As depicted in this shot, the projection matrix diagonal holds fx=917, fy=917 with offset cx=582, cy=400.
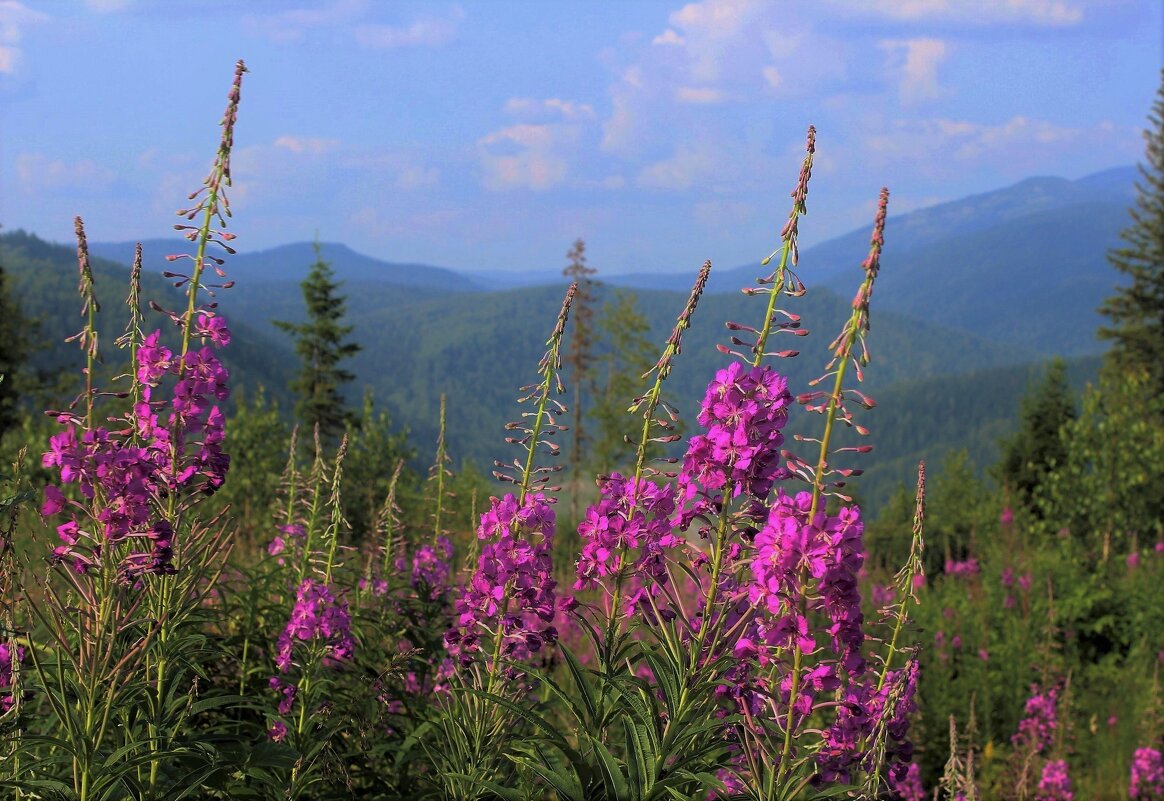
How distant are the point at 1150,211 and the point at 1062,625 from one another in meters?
54.8


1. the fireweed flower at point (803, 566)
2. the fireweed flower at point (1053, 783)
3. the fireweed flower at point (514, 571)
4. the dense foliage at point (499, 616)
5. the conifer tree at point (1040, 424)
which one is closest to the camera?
the fireweed flower at point (803, 566)

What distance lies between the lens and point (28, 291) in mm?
165500

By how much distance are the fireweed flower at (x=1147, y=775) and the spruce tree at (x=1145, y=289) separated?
4583cm

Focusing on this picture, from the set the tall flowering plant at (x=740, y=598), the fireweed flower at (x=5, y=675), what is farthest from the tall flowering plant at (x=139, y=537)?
the tall flowering plant at (x=740, y=598)

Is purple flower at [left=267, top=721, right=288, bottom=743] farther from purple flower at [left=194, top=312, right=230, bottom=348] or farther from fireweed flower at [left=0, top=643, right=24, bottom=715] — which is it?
purple flower at [left=194, top=312, right=230, bottom=348]

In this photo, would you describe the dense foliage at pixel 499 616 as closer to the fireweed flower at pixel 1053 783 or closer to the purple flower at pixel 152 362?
the purple flower at pixel 152 362

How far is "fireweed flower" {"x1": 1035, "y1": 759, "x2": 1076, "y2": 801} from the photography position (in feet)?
23.2

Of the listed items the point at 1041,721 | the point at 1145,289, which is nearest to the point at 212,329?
A: the point at 1041,721

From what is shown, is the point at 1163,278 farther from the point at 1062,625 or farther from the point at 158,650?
the point at 158,650

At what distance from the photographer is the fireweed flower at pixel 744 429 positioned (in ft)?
9.01

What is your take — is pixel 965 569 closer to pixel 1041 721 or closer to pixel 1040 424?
pixel 1041 721

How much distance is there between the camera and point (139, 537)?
282 centimetres

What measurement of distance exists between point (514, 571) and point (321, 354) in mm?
28461

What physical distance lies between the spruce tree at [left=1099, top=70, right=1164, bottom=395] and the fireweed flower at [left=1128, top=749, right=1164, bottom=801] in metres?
45.8
